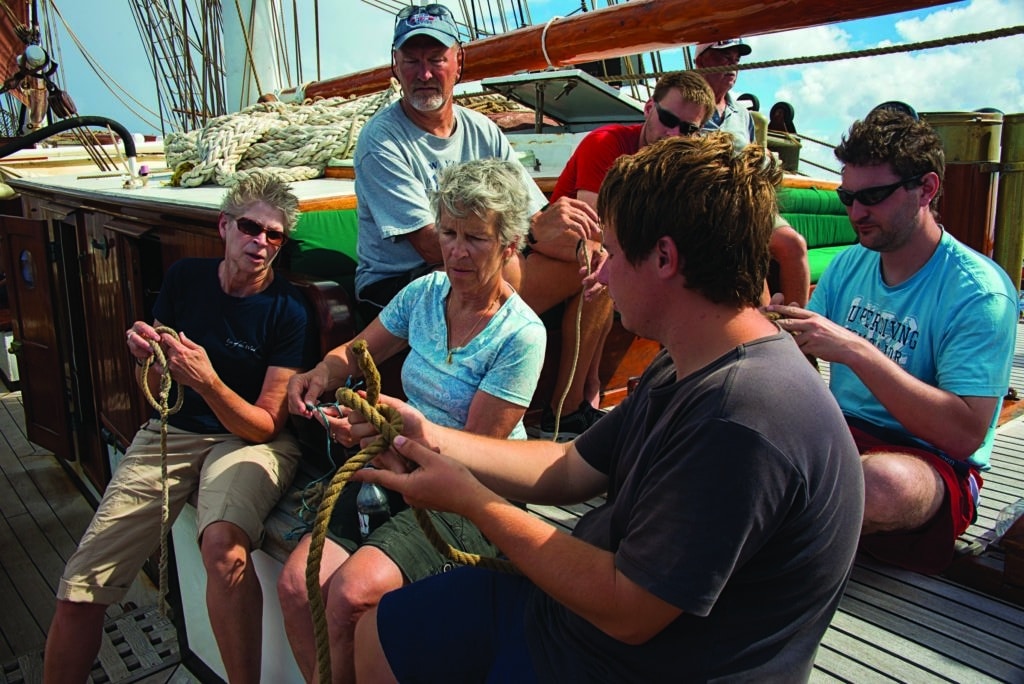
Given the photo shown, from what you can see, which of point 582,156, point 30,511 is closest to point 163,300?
point 582,156

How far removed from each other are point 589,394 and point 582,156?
36.5 inches

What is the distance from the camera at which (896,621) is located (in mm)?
1898

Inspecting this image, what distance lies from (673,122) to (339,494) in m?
2.09

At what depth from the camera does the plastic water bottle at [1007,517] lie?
2240mm

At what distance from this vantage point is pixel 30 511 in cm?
492

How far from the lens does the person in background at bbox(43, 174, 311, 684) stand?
2277 mm

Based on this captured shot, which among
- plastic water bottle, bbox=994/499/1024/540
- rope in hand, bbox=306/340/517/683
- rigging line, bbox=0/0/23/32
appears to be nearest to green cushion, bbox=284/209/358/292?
rope in hand, bbox=306/340/517/683

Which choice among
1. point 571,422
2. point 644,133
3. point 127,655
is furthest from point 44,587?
point 644,133

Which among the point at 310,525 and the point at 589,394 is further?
the point at 589,394

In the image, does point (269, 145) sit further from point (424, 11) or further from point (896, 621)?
point (896, 621)

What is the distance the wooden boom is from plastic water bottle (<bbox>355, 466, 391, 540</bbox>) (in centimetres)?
252

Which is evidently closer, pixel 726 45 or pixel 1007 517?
pixel 1007 517

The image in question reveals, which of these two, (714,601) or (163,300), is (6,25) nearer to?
(163,300)

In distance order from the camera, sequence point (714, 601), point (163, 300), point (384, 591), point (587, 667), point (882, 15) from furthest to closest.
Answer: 1. point (882, 15)
2. point (163, 300)
3. point (384, 591)
4. point (587, 667)
5. point (714, 601)
